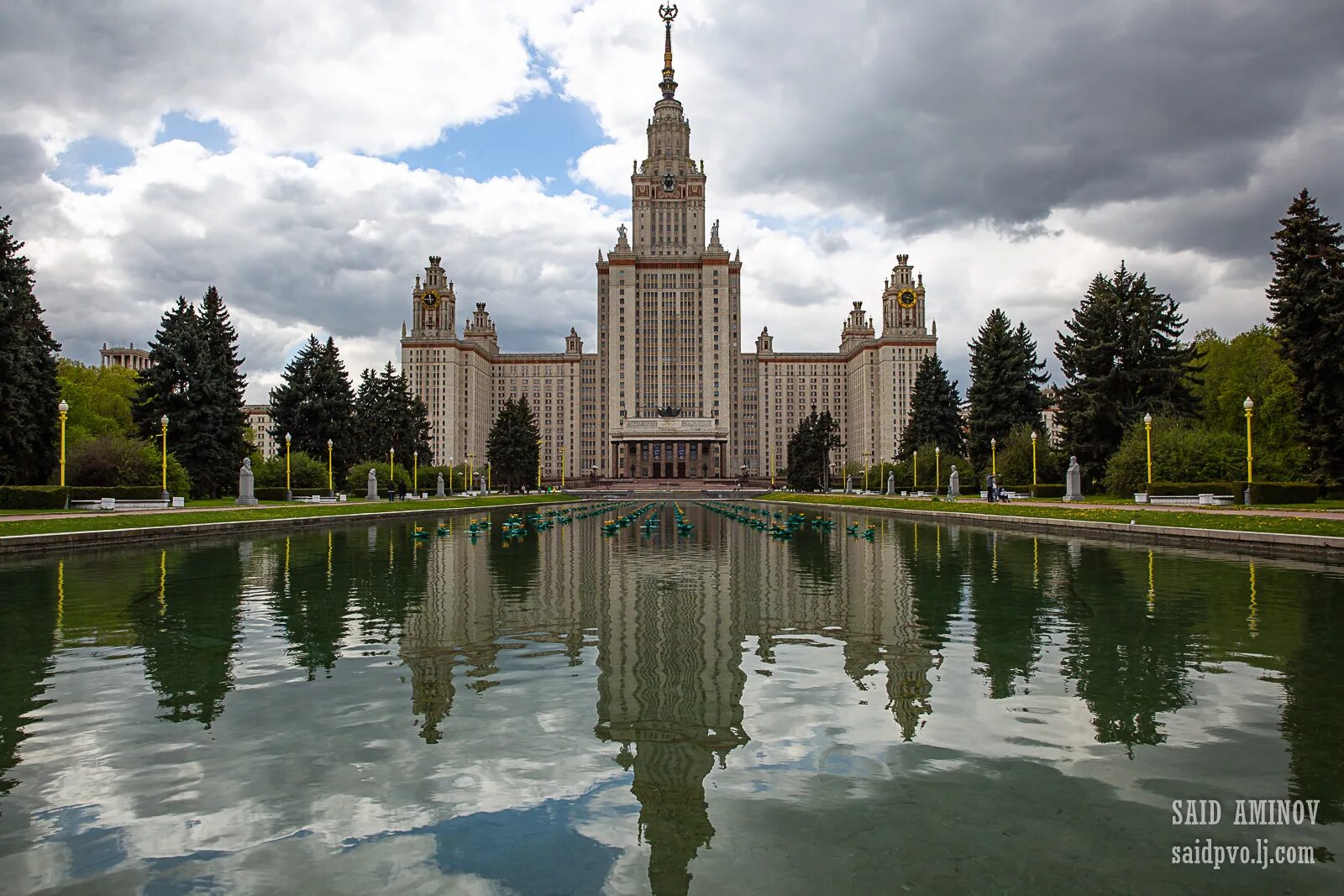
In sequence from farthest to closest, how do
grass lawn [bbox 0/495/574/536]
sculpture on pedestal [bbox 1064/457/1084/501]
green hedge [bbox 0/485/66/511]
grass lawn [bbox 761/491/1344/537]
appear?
sculpture on pedestal [bbox 1064/457/1084/501] < green hedge [bbox 0/485/66/511] < grass lawn [bbox 0/495/574/536] < grass lawn [bbox 761/491/1344/537]

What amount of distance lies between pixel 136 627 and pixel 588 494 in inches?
3531

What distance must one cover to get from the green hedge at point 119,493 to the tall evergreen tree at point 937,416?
61.9 meters

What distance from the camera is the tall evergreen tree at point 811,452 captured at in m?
91.7

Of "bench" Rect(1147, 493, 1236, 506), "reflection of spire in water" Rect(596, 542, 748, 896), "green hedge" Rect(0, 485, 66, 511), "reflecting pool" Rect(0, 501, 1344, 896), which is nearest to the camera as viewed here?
"reflecting pool" Rect(0, 501, 1344, 896)

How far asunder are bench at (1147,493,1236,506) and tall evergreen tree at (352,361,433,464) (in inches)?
2272

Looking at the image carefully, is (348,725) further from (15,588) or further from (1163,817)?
(15,588)

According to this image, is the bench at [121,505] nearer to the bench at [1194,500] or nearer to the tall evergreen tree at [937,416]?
the bench at [1194,500]

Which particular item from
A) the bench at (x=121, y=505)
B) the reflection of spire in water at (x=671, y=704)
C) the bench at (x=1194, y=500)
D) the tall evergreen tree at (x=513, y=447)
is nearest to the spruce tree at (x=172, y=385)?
the bench at (x=121, y=505)

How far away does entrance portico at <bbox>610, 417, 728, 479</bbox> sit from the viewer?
144875 millimetres

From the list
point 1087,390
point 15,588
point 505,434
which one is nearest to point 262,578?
point 15,588

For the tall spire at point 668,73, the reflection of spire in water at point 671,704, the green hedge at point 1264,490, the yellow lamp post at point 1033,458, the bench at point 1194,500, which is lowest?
the reflection of spire in water at point 671,704

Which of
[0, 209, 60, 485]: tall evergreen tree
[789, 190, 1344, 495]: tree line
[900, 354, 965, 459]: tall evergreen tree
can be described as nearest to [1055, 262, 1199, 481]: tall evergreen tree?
[789, 190, 1344, 495]: tree line

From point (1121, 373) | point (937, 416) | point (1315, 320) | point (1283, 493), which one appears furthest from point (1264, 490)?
point (937, 416)

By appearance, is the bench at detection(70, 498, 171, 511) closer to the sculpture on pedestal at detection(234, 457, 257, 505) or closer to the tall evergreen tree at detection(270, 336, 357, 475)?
the sculpture on pedestal at detection(234, 457, 257, 505)
